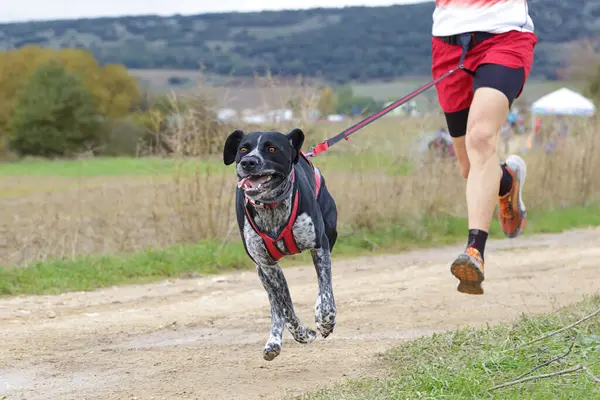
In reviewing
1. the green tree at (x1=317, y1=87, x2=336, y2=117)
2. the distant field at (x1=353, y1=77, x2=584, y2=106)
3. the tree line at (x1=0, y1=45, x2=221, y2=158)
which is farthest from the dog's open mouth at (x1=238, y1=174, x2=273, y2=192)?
the distant field at (x1=353, y1=77, x2=584, y2=106)

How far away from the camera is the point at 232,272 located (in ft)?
29.5

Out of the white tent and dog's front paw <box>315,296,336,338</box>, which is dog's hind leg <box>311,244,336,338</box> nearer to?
dog's front paw <box>315,296,336,338</box>

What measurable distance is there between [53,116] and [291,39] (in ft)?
89.3

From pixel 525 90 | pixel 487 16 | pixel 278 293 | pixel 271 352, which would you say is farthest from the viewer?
pixel 525 90

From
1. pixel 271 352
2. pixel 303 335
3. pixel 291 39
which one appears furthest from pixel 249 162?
pixel 291 39

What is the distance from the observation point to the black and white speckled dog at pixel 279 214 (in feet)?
14.8

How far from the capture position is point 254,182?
Answer: 14.7 feet

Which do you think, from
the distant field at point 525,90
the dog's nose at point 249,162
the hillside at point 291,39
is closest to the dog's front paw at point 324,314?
the dog's nose at point 249,162

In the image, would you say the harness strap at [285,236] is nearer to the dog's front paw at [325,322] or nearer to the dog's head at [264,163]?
the dog's head at [264,163]

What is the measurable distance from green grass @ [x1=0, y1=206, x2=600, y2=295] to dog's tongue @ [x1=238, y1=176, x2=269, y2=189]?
155 inches

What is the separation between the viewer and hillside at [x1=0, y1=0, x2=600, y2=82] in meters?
51.2

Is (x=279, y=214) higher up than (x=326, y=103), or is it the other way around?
(x=279, y=214)

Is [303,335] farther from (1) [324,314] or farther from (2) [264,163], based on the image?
(2) [264,163]

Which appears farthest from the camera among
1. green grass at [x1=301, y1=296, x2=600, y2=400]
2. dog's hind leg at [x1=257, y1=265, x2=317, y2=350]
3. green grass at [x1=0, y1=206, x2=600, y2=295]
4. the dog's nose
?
green grass at [x1=0, y1=206, x2=600, y2=295]
